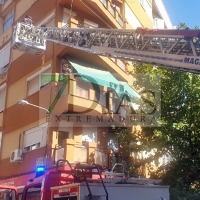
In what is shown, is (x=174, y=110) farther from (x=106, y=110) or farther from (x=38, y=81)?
(x=38, y=81)

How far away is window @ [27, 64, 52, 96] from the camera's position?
14383 mm

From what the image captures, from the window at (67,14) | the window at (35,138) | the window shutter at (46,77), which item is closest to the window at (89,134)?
the window at (35,138)

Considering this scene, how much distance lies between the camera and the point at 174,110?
1277cm

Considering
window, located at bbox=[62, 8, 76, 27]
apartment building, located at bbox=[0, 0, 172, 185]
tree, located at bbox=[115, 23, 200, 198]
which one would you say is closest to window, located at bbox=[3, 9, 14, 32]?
apartment building, located at bbox=[0, 0, 172, 185]

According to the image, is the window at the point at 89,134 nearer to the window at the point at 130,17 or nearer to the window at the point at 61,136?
the window at the point at 61,136

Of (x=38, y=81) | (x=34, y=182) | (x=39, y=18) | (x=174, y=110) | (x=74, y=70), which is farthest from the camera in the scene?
(x=39, y=18)

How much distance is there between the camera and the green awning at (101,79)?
42.1 ft

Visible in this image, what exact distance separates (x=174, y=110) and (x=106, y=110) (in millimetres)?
2872

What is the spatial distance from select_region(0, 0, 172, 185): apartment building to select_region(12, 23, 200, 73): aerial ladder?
4.48 feet

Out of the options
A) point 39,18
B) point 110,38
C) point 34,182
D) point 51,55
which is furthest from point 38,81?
point 34,182

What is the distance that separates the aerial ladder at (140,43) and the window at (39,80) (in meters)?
1.55

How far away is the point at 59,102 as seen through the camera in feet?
42.5

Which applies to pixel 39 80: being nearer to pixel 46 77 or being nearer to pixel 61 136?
pixel 46 77

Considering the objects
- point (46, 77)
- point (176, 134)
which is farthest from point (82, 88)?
point (176, 134)
